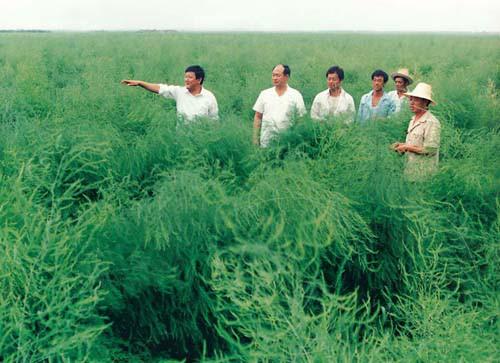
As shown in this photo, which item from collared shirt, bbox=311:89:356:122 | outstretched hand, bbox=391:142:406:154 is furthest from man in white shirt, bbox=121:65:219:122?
outstretched hand, bbox=391:142:406:154

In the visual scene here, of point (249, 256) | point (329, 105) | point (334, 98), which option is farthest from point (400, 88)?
point (249, 256)

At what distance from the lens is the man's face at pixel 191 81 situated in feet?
15.9

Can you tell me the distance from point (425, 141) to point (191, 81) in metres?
2.12

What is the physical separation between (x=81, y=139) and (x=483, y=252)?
8.98 ft

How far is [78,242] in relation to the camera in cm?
249

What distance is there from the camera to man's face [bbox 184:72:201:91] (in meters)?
4.83

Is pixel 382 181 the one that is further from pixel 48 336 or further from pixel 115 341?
pixel 48 336

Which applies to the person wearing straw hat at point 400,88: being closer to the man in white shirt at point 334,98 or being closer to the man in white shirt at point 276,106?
the man in white shirt at point 334,98

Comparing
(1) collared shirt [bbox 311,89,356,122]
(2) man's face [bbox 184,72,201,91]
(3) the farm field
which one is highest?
(2) man's face [bbox 184,72,201,91]

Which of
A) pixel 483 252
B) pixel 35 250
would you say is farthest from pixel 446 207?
pixel 35 250

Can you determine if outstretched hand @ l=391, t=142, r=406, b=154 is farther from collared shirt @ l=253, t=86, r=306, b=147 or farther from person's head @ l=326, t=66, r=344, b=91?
person's head @ l=326, t=66, r=344, b=91

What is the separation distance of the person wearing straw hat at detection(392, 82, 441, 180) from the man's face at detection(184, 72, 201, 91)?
1898 mm

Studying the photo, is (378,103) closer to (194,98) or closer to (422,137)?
(422,137)

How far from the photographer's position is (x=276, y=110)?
485 cm
